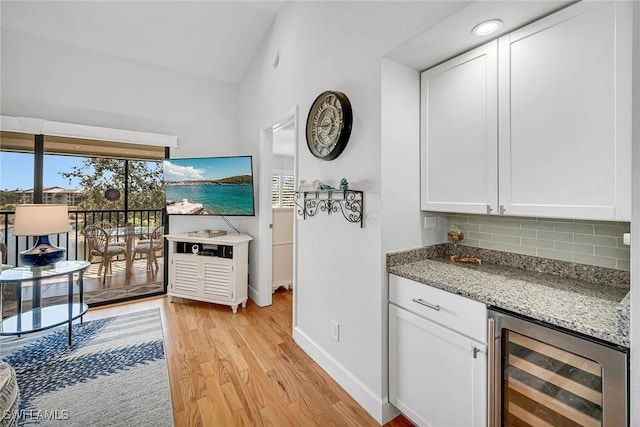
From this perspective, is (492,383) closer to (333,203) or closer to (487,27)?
(333,203)

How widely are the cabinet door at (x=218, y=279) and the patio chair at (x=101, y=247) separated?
149cm

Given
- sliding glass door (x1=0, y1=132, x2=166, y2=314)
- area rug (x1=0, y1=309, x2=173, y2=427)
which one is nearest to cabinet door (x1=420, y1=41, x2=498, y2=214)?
area rug (x1=0, y1=309, x2=173, y2=427)

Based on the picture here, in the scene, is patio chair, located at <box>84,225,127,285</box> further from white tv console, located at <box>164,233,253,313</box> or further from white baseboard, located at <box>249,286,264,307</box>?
white baseboard, located at <box>249,286,264,307</box>

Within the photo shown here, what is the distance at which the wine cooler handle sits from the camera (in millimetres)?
1216

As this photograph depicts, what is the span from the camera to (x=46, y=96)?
2982 mm

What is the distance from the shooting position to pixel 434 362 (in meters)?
1.47

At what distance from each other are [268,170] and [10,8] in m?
2.77

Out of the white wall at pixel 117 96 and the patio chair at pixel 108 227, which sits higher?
the white wall at pixel 117 96

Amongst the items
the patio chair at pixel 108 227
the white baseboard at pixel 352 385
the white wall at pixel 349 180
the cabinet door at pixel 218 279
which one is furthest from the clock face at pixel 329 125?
the patio chair at pixel 108 227

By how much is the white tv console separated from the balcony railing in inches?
29.7

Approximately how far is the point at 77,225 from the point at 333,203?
11.3 ft

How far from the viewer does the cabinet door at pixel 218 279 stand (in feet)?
10.6

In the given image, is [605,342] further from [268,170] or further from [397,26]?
[268,170]

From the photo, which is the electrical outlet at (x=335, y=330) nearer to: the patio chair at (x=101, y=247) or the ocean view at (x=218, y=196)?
the ocean view at (x=218, y=196)
